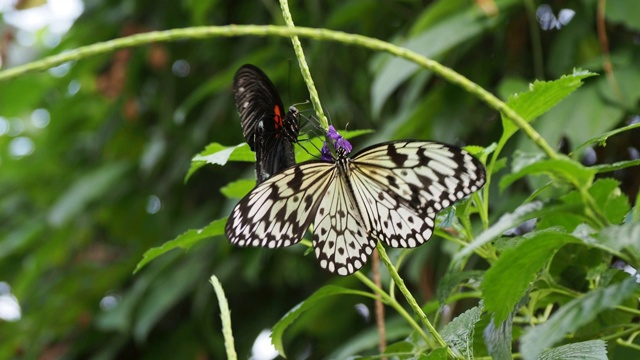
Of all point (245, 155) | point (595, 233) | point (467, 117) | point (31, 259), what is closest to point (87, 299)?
point (31, 259)

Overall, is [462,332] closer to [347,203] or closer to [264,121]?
[347,203]

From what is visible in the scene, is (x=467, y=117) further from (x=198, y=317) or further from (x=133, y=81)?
(x=133, y=81)

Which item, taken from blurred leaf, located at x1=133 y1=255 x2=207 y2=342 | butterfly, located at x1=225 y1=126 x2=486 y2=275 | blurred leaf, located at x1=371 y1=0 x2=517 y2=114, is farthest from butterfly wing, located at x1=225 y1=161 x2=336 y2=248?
blurred leaf, located at x1=133 y1=255 x2=207 y2=342

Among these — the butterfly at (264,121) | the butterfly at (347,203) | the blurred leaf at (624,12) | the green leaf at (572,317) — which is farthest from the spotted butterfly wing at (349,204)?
the blurred leaf at (624,12)

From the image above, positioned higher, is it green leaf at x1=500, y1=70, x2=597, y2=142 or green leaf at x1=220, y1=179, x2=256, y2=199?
green leaf at x1=220, y1=179, x2=256, y2=199

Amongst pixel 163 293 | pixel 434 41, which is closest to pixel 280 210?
pixel 434 41

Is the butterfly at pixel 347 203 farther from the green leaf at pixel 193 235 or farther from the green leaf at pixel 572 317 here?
the green leaf at pixel 572 317

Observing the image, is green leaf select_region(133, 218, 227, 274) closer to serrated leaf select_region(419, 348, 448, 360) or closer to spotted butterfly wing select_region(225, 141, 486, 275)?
spotted butterfly wing select_region(225, 141, 486, 275)
